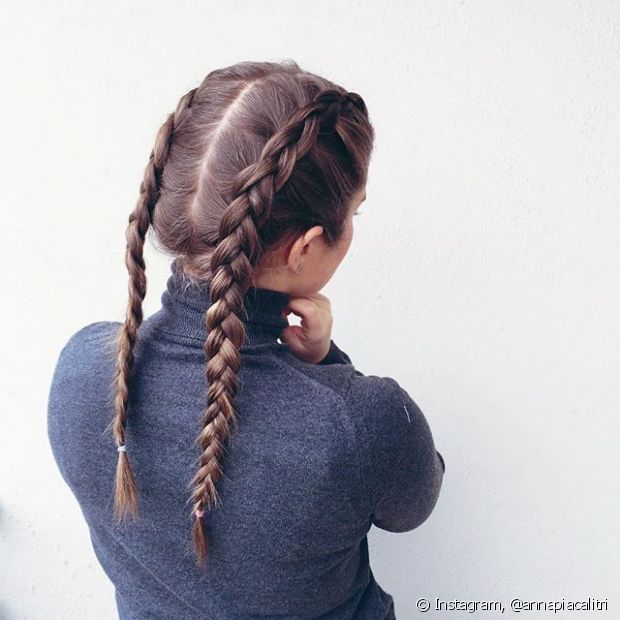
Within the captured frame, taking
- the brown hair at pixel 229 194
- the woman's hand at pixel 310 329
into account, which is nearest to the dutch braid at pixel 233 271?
the brown hair at pixel 229 194

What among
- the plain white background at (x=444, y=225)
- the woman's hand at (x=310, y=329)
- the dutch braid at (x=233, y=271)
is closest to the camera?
the dutch braid at (x=233, y=271)

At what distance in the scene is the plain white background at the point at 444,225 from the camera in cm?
98

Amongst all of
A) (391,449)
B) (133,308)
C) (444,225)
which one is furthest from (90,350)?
(444,225)

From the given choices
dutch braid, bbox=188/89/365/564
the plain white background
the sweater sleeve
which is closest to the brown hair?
dutch braid, bbox=188/89/365/564

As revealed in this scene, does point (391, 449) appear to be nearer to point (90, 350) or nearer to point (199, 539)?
point (199, 539)

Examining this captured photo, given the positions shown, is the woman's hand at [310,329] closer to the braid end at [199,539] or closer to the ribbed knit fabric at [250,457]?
the ribbed knit fabric at [250,457]

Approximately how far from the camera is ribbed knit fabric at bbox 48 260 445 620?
61 cm

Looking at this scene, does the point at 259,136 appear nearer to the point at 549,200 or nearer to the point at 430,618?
the point at 549,200

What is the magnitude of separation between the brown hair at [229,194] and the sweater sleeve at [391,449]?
0.13 m

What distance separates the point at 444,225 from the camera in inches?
40.7

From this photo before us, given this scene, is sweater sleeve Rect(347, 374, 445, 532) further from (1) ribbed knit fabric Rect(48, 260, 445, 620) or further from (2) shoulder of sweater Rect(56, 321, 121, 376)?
(2) shoulder of sweater Rect(56, 321, 121, 376)

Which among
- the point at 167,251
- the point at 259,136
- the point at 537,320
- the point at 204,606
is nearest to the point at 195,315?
the point at 167,251

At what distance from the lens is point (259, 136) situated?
1.97ft

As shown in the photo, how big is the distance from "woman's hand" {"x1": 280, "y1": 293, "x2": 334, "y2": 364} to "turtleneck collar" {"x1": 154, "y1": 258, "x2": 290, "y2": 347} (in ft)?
0.12
